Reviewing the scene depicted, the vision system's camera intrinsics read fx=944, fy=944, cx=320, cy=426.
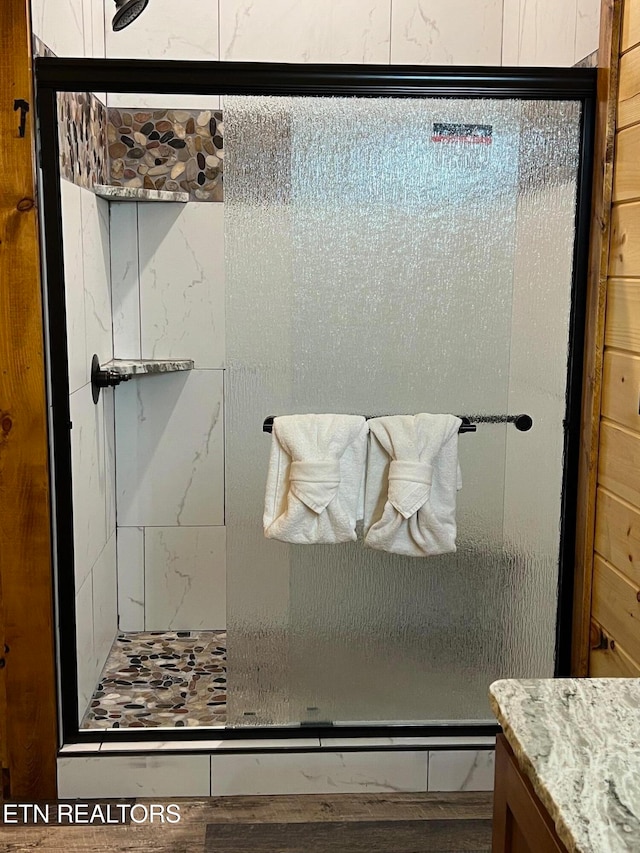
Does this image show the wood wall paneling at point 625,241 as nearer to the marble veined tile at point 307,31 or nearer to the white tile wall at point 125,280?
the marble veined tile at point 307,31

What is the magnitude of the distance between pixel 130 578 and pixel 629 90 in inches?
81.2

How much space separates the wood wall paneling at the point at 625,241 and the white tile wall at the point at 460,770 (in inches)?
46.8

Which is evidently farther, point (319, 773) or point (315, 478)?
point (319, 773)

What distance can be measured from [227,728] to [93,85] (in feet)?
5.02

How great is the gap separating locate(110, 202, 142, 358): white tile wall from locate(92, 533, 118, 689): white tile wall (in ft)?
2.03

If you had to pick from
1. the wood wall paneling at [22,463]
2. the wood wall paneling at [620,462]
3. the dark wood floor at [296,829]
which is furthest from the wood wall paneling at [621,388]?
the wood wall paneling at [22,463]

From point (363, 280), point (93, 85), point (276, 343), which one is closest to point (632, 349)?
point (363, 280)

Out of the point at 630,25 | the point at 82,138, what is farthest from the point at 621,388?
the point at 82,138

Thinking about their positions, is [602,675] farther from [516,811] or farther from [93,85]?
[93,85]

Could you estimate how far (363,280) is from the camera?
84.7 inches

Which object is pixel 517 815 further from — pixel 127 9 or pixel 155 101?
pixel 155 101

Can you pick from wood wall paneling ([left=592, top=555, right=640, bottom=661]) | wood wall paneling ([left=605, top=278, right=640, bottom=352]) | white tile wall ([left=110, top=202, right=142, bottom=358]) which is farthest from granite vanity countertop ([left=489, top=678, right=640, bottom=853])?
white tile wall ([left=110, top=202, right=142, bottom=358])

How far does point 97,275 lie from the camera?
2.66 meters

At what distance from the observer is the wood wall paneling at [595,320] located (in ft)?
6.70
